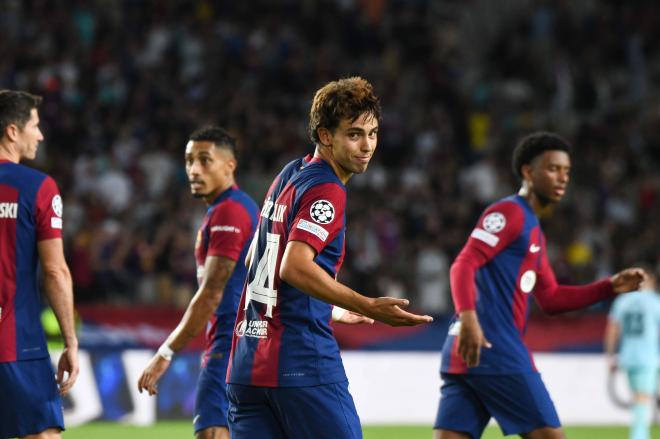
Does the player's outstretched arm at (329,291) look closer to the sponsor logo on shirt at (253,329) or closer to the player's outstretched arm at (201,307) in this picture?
the sponsor logo on shirt at (253,329)

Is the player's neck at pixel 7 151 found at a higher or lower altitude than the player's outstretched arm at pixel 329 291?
higher

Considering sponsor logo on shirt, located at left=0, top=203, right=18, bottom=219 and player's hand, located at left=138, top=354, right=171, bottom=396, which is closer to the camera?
sponsor logo on shirt, located at left=0, top=203, right=18, bottom=219

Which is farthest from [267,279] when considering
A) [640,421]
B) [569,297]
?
[640,421]

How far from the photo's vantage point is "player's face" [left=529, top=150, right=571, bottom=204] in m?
6.94

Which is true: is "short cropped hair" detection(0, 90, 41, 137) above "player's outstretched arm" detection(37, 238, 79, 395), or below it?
above

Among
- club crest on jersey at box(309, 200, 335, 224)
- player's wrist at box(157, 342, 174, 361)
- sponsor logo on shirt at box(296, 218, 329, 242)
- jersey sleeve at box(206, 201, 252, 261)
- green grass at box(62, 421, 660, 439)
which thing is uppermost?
jersey sleeve at box(206, 201, 252, 261)

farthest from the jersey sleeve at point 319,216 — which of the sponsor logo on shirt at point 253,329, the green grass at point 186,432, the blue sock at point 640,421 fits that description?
the green grass at point 186,432

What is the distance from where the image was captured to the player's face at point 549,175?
694 centimetres

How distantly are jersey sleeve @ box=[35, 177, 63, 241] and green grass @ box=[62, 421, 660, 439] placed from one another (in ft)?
21.4

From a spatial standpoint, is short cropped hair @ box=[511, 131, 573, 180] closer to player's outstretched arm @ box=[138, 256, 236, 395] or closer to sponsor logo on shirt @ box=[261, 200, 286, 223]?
player's outstretched arm @ box=[138, 256, 236, 395]

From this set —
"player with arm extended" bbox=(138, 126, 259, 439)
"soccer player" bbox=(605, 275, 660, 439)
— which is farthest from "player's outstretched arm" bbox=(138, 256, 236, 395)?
"soccer player" bbox=(605, 275, 660, 439)

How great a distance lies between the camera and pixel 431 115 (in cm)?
1833

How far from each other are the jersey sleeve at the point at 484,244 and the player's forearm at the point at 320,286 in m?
A: 1.98

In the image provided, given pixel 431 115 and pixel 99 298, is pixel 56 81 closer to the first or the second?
pixel 99 298
